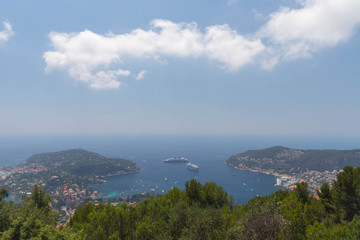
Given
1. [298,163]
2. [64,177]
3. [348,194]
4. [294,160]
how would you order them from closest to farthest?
[348,194]
[64,177]
[298,163]
[294,160]

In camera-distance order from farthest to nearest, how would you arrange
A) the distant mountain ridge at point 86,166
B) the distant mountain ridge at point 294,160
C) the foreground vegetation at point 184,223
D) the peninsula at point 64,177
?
the distant mountain ridge at point 86,166 → the distant mountain ridge at point 294,160 → the peninsula at point 64,177 → the foreground vegetation at point 184,223

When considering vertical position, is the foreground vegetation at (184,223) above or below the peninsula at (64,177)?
above

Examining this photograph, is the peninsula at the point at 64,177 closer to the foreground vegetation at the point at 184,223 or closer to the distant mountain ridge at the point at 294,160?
the foreground vegetation at the point at 184,223

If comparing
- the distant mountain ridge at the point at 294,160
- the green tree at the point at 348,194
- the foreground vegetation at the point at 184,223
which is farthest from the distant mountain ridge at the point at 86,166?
the green tree at the point at 348,194

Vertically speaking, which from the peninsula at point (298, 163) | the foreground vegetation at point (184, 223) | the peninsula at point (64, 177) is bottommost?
the peninsula at point (64, 177)

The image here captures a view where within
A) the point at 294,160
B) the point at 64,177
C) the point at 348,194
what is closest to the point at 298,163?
the point at 294,160

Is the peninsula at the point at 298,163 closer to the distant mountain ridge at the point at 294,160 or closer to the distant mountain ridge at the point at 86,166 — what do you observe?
the distant mountain ridge at the point at 294,160

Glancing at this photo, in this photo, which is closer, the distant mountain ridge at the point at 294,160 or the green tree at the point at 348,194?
the green tree at the point at 348,194

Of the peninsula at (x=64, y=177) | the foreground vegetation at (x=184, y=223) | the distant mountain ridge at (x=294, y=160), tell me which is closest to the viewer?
→ the foreground vegetation at (x=184, y=223)

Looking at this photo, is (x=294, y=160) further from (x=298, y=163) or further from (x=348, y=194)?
(x=348, y=194)
